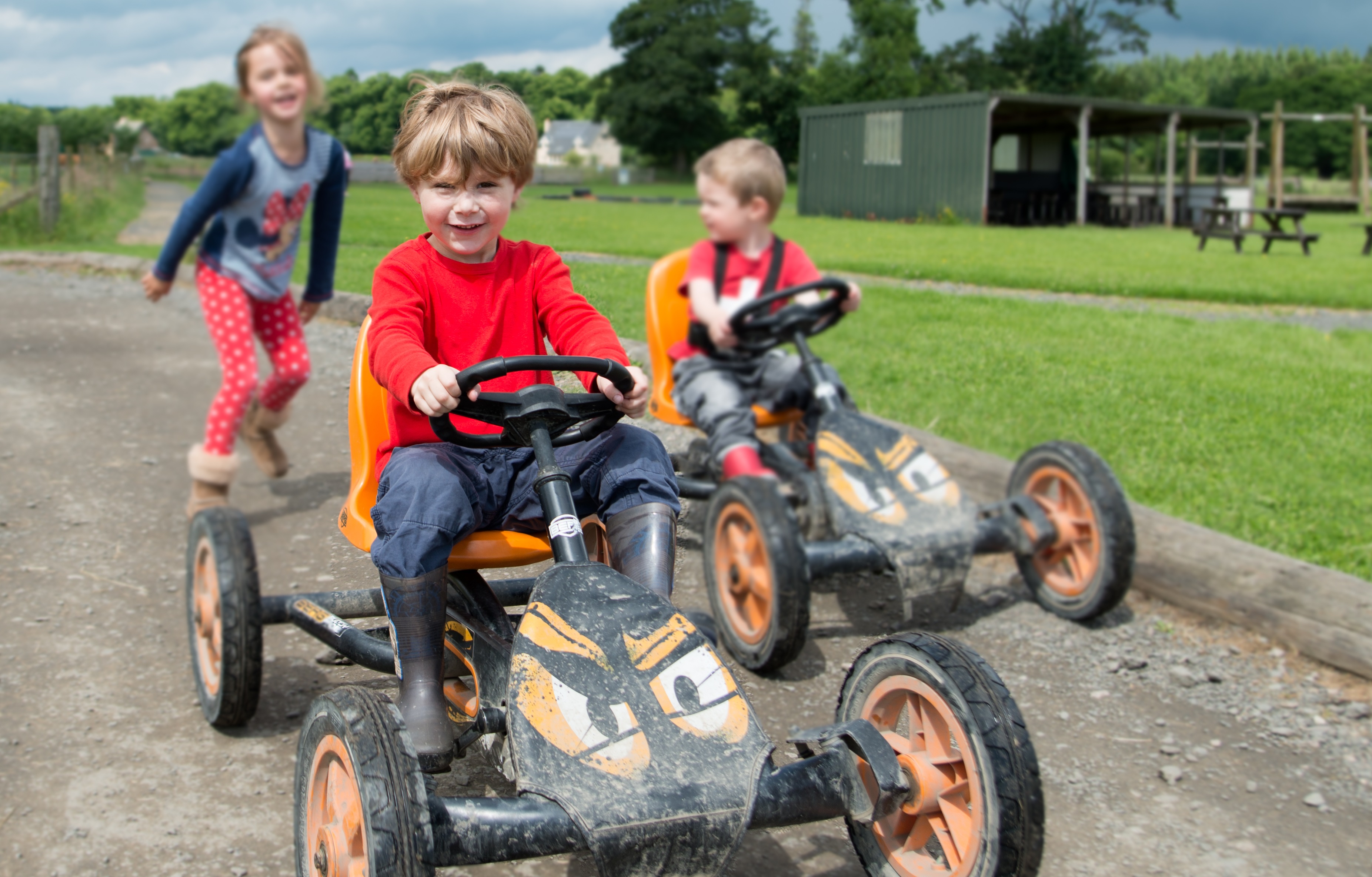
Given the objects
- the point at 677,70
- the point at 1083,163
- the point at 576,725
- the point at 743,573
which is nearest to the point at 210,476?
the point at 743,573

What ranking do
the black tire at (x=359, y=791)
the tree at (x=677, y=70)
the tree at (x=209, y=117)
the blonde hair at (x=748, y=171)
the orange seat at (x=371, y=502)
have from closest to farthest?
the black tire at (x=359, y=791), the orange seat at (x=371, y=502), the tree at (x=209, y=117), the blonde hair at (x=748, y=171), the tree at (x=677, y=70)

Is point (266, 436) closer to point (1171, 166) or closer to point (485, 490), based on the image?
point (485, 490)

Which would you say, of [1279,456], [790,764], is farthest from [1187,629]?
[790,764]

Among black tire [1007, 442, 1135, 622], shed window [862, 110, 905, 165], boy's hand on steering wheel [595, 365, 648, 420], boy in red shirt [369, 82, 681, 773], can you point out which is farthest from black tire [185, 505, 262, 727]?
shed window [862, 110, 905, 165]

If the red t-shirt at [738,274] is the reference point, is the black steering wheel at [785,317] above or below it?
below

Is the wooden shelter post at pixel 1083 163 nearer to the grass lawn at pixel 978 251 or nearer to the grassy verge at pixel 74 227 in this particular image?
the grass lawn at pixel 978 251

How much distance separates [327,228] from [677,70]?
15677mm

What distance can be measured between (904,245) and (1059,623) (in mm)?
13899

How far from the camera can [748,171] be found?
171 inches

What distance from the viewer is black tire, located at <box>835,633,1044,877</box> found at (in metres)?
1.89

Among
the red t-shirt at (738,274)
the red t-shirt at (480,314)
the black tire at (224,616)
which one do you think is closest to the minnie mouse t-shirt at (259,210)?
the red t-shirt at (738,274)

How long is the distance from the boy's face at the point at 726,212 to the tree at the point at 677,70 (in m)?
0.52

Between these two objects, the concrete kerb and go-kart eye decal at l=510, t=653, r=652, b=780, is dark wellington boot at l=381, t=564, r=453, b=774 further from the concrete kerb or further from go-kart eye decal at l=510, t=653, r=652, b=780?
the concrete kerb

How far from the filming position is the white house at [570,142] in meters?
2.65
